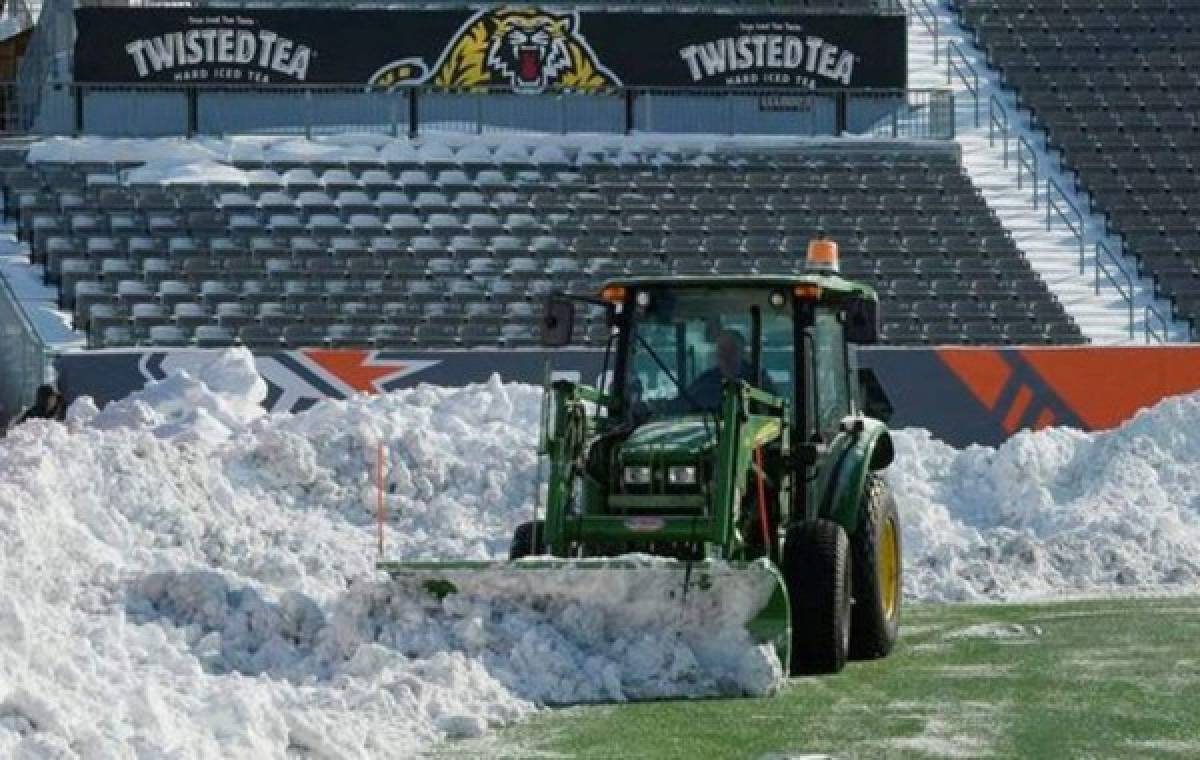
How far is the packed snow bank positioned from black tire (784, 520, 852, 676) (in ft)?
2.72

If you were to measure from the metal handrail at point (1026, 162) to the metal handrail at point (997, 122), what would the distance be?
→ 0.58 feet

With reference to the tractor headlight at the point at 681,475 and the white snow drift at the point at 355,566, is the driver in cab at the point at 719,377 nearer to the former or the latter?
the tractor headlight at the point at 681,475

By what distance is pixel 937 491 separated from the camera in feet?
79.9

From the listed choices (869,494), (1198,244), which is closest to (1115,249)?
(1198,244)

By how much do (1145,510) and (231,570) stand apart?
28.4 feet

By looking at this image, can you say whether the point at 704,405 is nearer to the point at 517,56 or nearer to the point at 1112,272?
the point at 1112,272

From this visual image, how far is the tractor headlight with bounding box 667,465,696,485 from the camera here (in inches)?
615

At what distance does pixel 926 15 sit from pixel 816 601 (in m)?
27.4

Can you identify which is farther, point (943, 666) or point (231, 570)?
point (231, 570)

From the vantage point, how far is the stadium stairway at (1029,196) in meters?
34.6

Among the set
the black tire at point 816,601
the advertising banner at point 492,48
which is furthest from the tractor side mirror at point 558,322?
the advertising banner at point 492,48

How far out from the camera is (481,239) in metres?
34.3

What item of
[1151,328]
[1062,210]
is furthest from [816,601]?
[1062,210]

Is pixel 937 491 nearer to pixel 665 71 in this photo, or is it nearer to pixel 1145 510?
pixel 1145 510
